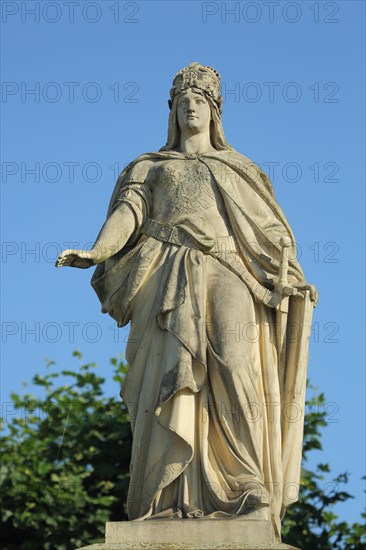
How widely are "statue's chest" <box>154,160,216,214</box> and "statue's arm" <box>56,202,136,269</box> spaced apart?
0.38 meters

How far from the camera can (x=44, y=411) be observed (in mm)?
28344

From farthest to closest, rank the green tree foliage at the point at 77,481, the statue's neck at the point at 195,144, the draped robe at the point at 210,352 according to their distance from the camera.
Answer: the green tree foliage at the point at 77,481 → the statue's neck at the point at 195,144 → the draped robe at the point at 210,352

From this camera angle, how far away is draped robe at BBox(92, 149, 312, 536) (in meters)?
13.2

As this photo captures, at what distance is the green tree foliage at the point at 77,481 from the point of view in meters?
25.8

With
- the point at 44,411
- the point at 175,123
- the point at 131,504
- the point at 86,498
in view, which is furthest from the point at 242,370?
the point at 44,411

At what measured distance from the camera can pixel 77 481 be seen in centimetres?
2620

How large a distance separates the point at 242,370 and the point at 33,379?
1626 cm

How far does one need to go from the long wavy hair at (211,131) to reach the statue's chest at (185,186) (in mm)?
410

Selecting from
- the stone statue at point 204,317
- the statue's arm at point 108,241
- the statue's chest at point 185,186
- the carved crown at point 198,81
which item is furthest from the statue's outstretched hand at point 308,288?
the carved crown at point 198,81

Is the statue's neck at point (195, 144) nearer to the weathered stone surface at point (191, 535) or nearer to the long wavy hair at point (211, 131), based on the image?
the long wavy hair at point (211, 131)

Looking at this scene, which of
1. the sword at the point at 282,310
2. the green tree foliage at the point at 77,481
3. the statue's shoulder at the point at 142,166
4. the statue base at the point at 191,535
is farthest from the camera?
the green tree foliage at the point at 77,481

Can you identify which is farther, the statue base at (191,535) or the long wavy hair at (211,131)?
the long wavy hair at (211,131)

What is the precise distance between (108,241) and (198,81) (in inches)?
76.5

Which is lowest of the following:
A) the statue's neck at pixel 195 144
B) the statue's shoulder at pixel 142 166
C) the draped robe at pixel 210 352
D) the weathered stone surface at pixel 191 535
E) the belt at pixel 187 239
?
the weathered stone surface at pixel 191 535
